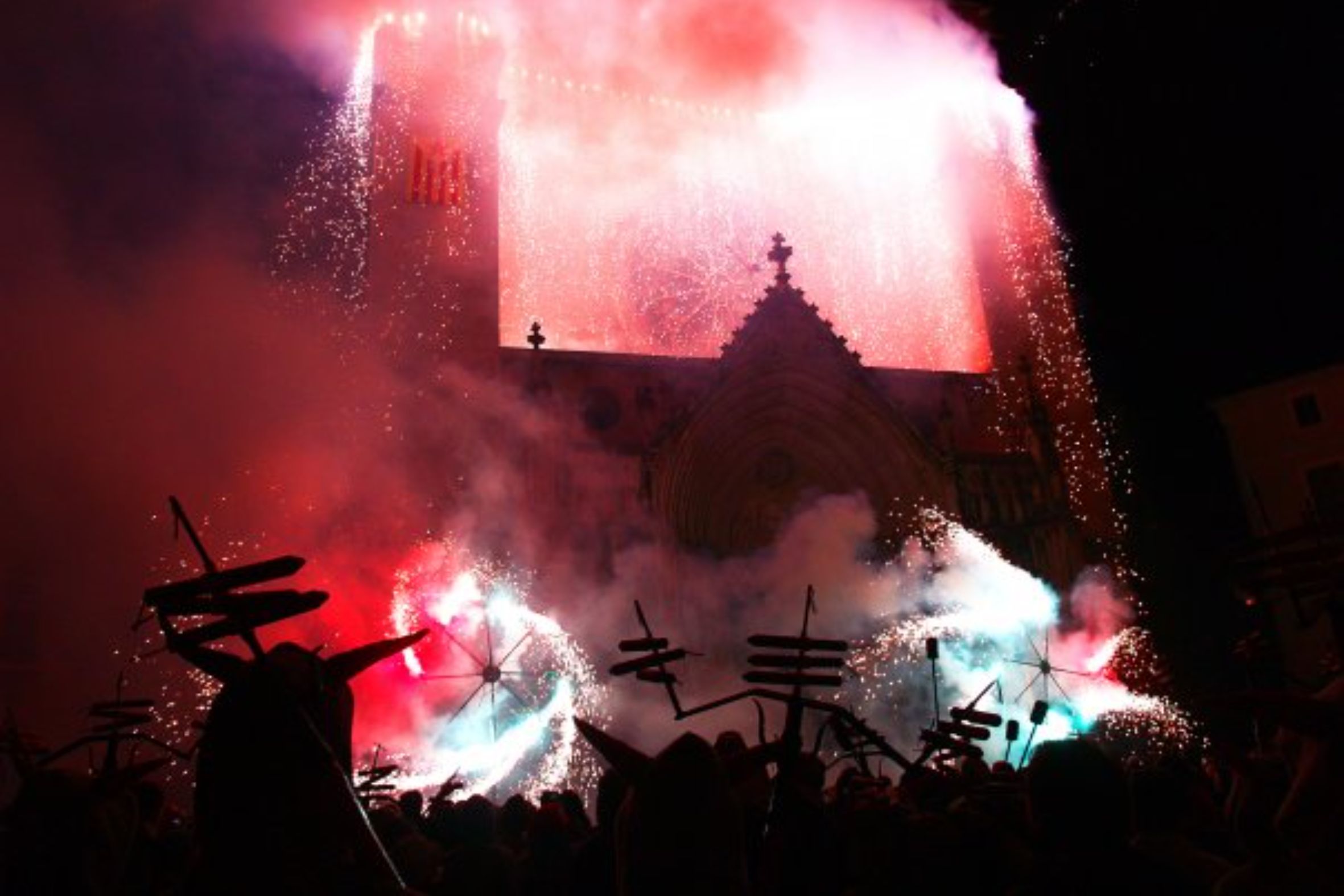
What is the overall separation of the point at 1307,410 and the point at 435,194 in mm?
22156

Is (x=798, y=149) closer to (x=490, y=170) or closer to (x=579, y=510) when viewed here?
(x=490, y=170)

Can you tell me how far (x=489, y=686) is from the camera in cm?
1611

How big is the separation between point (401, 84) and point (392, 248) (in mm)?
3921

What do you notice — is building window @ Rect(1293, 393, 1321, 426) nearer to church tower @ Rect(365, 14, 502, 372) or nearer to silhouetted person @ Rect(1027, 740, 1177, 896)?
church tower @ Rect(365, 14, 502, 372)

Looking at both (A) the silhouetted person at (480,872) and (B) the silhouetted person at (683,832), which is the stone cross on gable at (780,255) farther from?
(B) the silhouetted person at (683,832)

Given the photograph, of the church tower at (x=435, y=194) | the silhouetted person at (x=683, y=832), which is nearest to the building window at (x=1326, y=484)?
the church tower at (x=435, y=194)

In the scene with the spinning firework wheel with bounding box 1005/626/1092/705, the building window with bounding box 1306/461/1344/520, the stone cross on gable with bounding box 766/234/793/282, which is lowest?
the spinning firework wheel with bounding box 1005/626/1092/705

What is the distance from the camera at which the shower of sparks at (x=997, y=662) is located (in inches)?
696

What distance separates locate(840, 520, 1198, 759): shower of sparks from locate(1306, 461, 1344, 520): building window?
7.39 metres

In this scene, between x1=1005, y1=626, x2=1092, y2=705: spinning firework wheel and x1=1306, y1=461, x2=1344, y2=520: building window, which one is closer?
x1=1005, y1=626, x2=1092, y2=705: spinning firework wheel

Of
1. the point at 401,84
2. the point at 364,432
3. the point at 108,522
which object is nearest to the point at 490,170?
the point at 401,84

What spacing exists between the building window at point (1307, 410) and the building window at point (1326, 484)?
1231mm

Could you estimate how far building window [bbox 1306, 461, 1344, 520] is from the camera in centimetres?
2266

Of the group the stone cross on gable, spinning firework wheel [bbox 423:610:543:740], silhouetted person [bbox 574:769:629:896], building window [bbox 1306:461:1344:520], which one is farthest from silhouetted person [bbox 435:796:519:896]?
building window [bbox 1306:461:1344:520]
